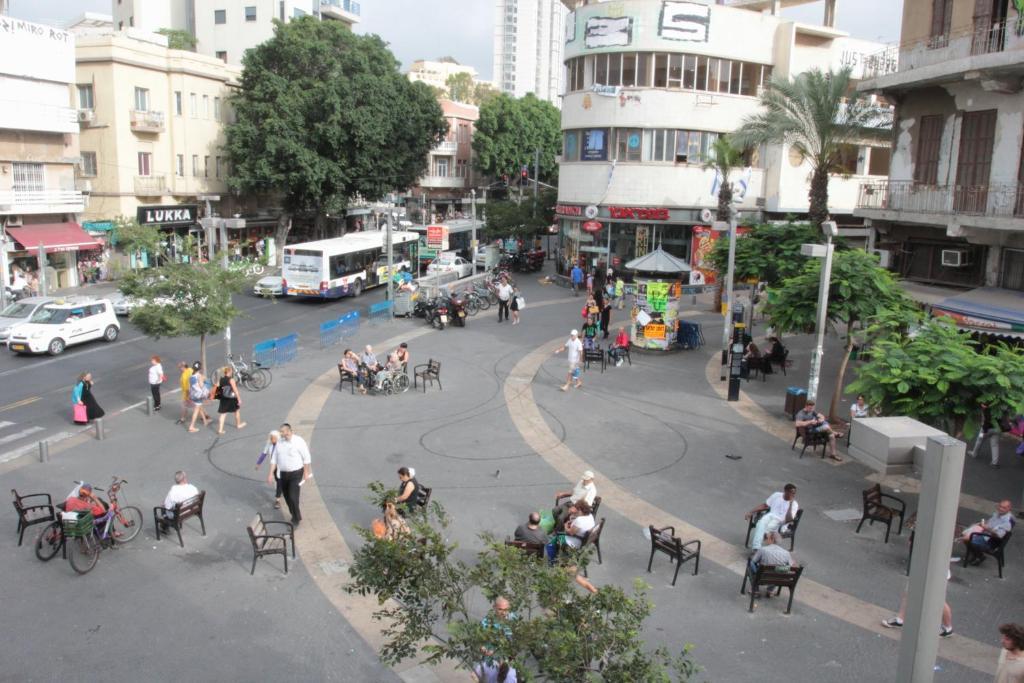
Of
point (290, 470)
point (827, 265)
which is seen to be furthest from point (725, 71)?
point (290, 470)

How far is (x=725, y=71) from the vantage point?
43.1 metres

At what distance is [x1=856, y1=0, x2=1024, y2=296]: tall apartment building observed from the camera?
1961 centimetres

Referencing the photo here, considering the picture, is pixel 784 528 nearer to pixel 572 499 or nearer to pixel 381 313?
pixel 572 499

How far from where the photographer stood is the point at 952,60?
20.2 metres

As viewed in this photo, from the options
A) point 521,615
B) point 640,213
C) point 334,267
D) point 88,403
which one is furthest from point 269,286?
point 521,615

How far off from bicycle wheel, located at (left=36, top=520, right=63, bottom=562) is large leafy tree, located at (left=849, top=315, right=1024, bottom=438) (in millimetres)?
12206

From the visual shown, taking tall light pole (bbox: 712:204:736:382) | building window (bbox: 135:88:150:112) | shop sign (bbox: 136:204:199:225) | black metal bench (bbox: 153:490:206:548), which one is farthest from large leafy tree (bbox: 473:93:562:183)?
black metal bench (bbox: 153:490:206:548)

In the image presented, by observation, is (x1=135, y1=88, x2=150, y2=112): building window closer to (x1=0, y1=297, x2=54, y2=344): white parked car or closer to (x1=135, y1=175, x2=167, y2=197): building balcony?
(x1=135, y1=175, x2=167, y2=197): building balcony

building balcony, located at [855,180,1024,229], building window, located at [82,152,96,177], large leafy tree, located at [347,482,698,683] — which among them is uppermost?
building window, located at [82,152,96,177]

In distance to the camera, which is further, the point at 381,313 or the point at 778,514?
the point at 381,313

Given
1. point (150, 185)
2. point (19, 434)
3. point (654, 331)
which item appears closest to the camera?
point (19, 434)

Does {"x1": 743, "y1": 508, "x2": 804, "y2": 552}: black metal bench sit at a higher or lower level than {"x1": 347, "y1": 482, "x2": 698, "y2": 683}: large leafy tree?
lower

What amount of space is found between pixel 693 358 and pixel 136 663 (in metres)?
20.8

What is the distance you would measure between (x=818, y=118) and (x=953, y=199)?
853cm
